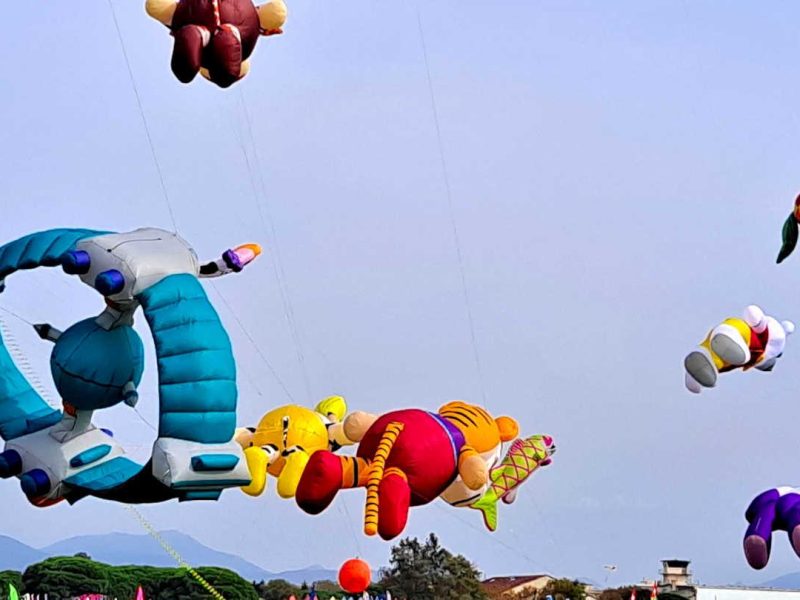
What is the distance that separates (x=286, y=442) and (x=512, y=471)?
3604 mm

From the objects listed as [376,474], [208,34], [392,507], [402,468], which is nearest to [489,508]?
[402,468]

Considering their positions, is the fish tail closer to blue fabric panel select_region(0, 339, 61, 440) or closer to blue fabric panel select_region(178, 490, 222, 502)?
blue fabric panel select_region(178, 490, 222, 502)

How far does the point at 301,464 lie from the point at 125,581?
30.1 metres

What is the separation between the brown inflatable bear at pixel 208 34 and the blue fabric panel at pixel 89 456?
503 centimetres

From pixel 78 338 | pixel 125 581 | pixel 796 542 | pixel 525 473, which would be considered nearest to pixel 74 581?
pixel 125 581

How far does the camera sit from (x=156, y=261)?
20328 mm

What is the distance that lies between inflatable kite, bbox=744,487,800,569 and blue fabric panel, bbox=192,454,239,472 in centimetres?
644

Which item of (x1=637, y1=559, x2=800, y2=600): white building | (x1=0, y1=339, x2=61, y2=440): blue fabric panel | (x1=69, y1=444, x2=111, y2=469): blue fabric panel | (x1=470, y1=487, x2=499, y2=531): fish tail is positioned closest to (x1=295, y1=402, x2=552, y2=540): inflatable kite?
(x1=470, y1=487, x2=499, y2=531): fish tail

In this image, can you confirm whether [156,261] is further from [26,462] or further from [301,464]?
[301,464]

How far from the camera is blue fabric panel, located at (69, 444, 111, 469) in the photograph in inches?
838

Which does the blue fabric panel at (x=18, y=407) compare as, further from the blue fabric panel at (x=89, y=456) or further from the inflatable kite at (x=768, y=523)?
the inflatable kite at (x=768, y=523)

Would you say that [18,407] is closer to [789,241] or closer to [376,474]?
[376,474]

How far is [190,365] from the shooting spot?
63.8 feet

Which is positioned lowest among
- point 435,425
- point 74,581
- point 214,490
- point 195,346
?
point 214,490
